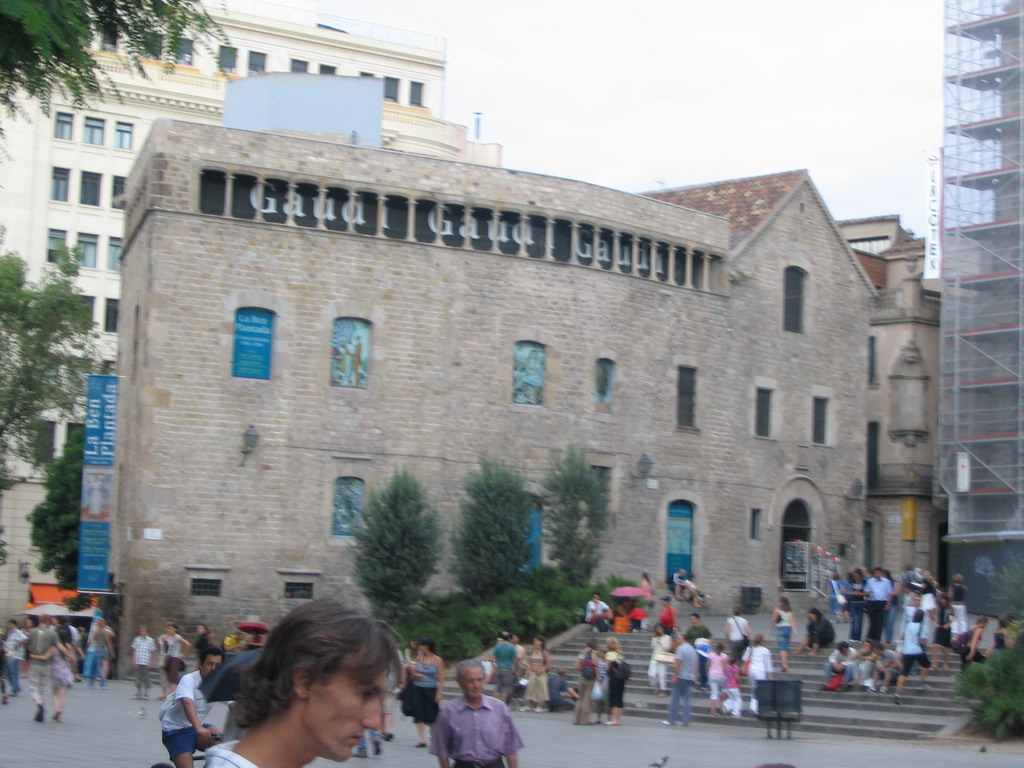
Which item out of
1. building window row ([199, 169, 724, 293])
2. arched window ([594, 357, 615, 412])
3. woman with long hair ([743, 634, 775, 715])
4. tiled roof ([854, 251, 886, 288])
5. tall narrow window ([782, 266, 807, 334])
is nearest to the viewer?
woman with long hair ([743, 634, 775, 715])

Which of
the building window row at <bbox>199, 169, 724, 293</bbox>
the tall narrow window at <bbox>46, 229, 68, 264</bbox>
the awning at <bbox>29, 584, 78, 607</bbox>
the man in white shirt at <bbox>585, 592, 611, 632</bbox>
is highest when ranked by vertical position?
the tall narrow window at <bbox>46, 229, 68, 264</bbox>

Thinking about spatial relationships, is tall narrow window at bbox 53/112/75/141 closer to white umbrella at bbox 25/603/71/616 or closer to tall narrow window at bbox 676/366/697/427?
white umbrella at bbox 25/603/71/616

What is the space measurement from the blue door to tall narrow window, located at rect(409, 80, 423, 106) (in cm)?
3037

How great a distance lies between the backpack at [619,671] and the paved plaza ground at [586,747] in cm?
81

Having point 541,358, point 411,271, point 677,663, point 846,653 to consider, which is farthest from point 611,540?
point 677,663

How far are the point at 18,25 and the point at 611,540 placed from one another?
28.9m

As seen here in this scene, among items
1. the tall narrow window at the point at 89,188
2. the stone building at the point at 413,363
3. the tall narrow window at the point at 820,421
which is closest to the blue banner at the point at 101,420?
the stone building at the point at 413,363

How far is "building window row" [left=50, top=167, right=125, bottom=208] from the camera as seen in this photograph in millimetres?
57344

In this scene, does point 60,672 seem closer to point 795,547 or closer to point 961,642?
point 961,642

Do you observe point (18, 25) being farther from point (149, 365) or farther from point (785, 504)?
point (785, 504)

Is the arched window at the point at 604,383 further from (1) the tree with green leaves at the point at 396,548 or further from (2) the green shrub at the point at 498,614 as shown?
(1) the tree with green leaves at the point at 396,548

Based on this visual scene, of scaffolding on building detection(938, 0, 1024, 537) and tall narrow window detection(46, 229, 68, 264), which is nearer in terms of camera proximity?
scaffolding on building detection(938, 0, 1024, 537)

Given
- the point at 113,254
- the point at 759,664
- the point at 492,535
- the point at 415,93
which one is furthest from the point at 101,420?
the point at 415,93

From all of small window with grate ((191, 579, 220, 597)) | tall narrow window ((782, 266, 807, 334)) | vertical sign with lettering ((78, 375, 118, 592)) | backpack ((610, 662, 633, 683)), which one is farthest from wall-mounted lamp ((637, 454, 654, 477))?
backpack ((610, 662, 633, 683))
